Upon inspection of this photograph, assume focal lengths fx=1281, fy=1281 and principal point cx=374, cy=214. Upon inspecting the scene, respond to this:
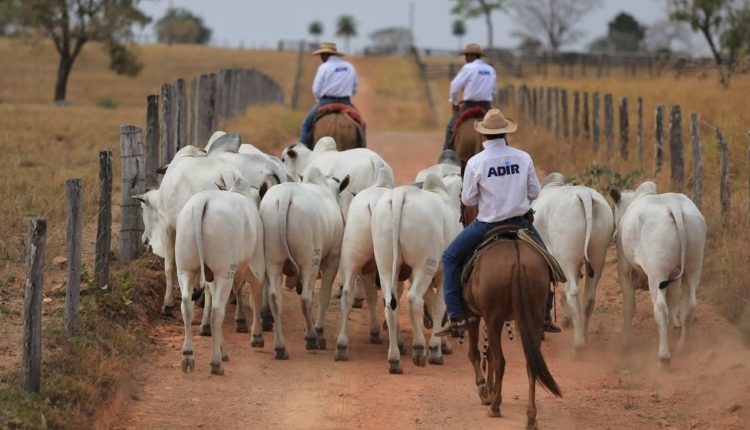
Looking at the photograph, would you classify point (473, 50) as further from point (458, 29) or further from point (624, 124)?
point (458, 29)

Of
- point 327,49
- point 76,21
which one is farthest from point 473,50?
point 76,21

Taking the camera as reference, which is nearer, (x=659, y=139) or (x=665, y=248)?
(x=665, y=248)

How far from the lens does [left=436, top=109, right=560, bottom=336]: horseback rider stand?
30.9 feet

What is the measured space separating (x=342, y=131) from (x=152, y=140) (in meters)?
3.05

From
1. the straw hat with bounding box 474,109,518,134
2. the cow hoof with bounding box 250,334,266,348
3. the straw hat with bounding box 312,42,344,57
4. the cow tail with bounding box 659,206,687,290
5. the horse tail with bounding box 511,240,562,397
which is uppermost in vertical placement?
the straw hat with bounding box 312,42,344,57

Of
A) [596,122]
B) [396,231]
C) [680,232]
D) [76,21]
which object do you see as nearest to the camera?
[396,231]

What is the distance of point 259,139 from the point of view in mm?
25719

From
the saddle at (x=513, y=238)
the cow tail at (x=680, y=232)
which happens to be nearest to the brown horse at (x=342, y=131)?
the cow tail at (x=680, y=232)

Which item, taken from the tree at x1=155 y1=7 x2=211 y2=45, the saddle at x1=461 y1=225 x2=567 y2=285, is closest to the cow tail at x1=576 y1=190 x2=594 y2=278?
the saddle at x1=461 y1=225 x2=567 y2=285

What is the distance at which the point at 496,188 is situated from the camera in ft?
31.0

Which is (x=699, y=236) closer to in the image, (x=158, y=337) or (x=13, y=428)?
(x=158, y=337)

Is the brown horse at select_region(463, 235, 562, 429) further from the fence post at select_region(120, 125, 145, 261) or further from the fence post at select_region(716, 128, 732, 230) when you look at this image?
the fence post at select_region(716, 128, 732, 230)

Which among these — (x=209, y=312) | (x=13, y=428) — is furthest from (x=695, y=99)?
(x=13, y=428)

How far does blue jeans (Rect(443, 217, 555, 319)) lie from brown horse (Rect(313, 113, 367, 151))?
735 centimetres
